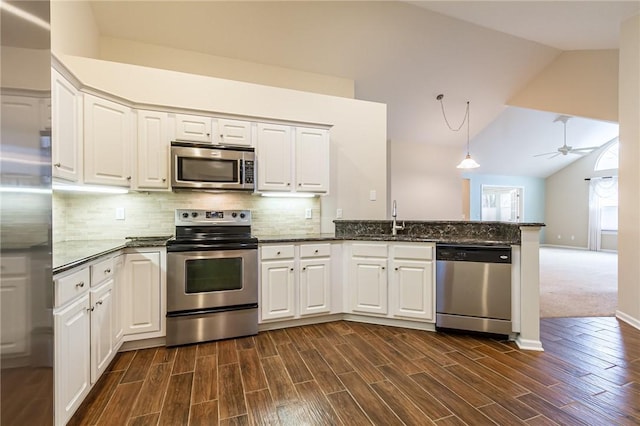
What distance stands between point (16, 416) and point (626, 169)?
16.8ft

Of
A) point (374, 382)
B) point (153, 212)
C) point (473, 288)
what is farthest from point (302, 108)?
point (374, 382)

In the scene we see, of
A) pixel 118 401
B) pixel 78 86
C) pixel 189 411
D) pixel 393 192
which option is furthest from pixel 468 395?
pixel 393 192

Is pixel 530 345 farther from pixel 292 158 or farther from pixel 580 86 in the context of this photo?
pixel 580 86

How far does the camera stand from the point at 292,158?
11.2 feet

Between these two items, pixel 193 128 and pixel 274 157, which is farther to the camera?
pixel 274 157

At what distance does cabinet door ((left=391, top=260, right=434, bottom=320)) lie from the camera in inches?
116

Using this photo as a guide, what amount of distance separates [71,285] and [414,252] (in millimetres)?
2731

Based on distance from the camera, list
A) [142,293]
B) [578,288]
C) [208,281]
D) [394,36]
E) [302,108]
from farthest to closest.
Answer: [578,288] < [394,36] < [302,108] < [208,281] < [142,293]

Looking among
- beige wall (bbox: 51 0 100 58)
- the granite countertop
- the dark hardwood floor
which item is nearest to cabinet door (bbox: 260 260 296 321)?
the dark hardwood floor

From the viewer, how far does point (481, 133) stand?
24.8 feet

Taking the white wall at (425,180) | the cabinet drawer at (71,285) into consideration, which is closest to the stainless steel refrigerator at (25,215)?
the cabinet drawer at (71,285)

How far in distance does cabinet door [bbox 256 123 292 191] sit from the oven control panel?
38 centimetres

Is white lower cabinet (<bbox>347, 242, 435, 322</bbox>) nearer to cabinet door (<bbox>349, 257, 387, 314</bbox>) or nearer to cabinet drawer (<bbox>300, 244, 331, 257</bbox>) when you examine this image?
cabinet door (<bbox>349, 257, 387, 314</bbox>)

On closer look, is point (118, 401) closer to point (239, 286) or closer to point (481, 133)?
point (239, 286)
